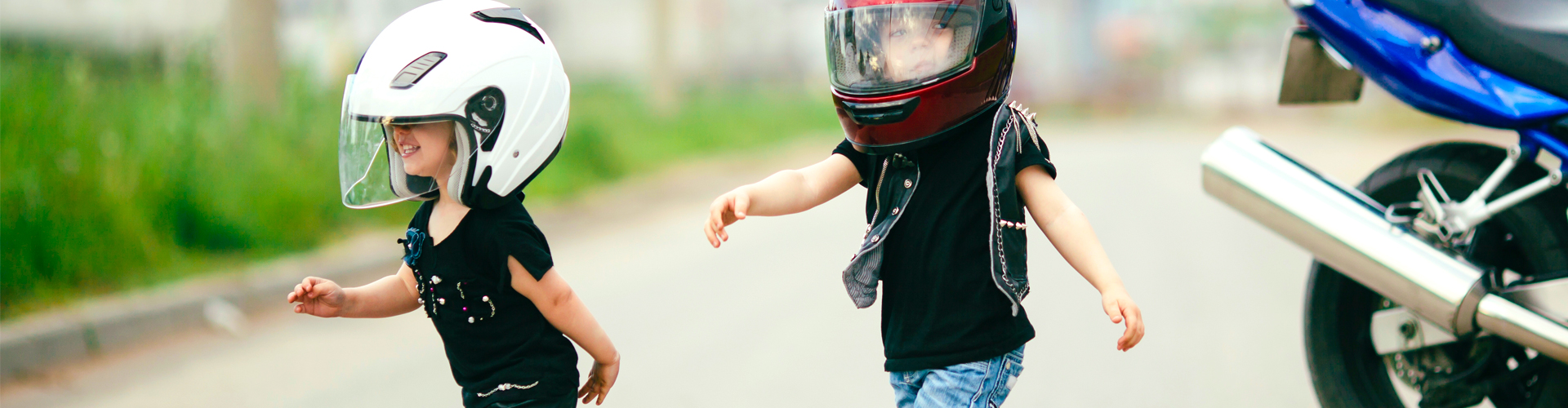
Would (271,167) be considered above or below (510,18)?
below

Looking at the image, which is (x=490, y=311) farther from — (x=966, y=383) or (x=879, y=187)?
(x=966, y=383)

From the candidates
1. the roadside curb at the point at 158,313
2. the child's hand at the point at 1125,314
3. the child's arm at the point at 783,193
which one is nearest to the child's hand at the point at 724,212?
the child's arm at the point at 783,193

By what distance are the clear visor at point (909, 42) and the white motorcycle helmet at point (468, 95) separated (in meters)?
0.58

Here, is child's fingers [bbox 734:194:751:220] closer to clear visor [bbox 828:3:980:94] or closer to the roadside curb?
clear visor [bbox 828:3:980:94]

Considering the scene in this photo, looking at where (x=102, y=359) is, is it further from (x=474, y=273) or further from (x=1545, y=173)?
(x=1545, y=173)

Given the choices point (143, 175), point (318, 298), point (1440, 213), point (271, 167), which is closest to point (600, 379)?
point (318, 298)

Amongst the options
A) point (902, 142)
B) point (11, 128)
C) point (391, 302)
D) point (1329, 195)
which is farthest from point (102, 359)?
point (1329, 195)

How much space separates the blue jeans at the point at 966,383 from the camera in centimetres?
217

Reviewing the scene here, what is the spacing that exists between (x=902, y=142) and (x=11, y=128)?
528 centimetres

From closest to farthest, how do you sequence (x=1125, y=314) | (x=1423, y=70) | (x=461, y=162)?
(x=1125, y=314)
(x=461, y=162)
(x=1423, y=70)

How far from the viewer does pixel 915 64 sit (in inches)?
84.4

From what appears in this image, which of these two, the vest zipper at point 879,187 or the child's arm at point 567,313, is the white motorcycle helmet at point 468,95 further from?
the vest zipper at point 879,187

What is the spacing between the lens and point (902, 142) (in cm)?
218

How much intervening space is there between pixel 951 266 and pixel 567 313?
0.73 m
